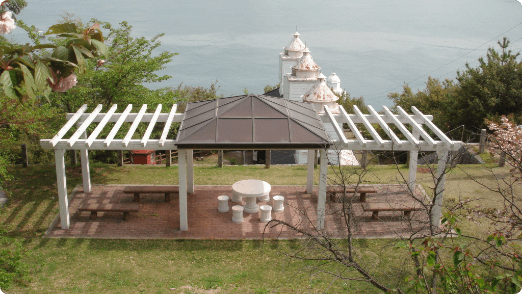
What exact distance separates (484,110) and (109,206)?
18461 mm

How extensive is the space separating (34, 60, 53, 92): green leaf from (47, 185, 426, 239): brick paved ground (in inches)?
314

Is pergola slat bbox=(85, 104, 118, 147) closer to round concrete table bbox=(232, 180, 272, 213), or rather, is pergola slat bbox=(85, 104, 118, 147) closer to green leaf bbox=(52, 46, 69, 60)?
round concrete table bbox=(232, 180, 272, 213)

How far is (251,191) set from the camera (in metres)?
11.9

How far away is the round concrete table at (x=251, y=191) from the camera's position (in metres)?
11.8

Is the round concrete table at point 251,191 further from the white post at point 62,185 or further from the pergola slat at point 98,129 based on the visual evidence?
the white post at point 62,185

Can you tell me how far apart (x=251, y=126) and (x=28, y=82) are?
8720 millimetres

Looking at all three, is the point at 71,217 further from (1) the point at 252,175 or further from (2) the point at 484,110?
(2) the point at 484,110

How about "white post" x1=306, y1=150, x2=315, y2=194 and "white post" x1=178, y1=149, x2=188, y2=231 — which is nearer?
"white post" x1=178, y1=149, x2=188, y2=231

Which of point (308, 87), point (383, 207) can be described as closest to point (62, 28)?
point (383, 207)

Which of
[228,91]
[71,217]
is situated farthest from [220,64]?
[71,217]

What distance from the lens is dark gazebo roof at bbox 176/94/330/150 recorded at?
1027 cm

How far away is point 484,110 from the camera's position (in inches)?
852

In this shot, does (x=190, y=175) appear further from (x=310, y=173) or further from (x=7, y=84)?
(x=7, y=84)

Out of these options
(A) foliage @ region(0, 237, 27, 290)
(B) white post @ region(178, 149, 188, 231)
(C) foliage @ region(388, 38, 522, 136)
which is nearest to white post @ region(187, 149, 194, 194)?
(B) white post @ region(178, 149, 188, 231)
